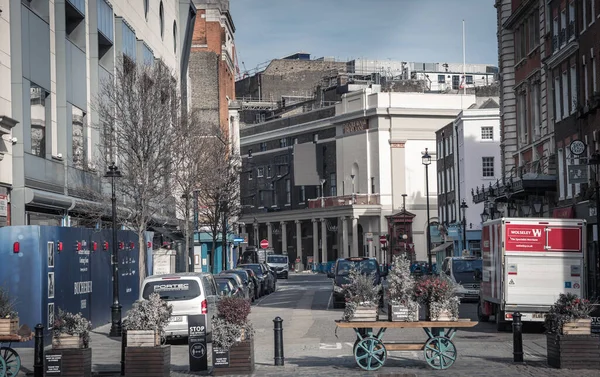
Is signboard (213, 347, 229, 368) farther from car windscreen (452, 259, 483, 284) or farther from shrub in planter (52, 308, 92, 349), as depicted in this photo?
car windscreen (452, 259, 483, 284)

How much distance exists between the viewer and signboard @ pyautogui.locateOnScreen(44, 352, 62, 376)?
18469mm

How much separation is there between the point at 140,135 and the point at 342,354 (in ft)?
50.2

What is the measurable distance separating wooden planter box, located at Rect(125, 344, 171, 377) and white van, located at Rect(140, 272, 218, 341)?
23.1 ft

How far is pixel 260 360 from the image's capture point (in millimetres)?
22031

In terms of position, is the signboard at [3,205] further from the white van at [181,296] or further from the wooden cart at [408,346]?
the wooden cart at [408,346]

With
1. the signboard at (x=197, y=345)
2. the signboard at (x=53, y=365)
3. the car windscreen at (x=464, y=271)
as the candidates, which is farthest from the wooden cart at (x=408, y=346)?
the car windscreen at (x=464, y=271)

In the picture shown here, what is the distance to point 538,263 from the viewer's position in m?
27.6

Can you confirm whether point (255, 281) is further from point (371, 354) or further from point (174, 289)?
point (371, 354)

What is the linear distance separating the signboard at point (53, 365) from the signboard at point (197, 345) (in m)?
2.56

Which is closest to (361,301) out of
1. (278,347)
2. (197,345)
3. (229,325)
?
(278,347)

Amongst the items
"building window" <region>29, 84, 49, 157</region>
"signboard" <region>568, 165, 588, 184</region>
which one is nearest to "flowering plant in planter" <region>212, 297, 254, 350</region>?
"building window" <region>29, 84, 49, 157</region>

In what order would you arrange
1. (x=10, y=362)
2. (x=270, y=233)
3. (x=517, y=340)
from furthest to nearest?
(x=270, y=233) → (x=517, y=340) → (x=10, y=362)

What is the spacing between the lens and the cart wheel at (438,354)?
19.1 meters

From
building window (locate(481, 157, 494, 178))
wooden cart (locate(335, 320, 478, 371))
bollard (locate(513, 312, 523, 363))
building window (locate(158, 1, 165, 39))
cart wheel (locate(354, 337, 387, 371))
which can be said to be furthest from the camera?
building window (locate(481, 157, 494, 178))
